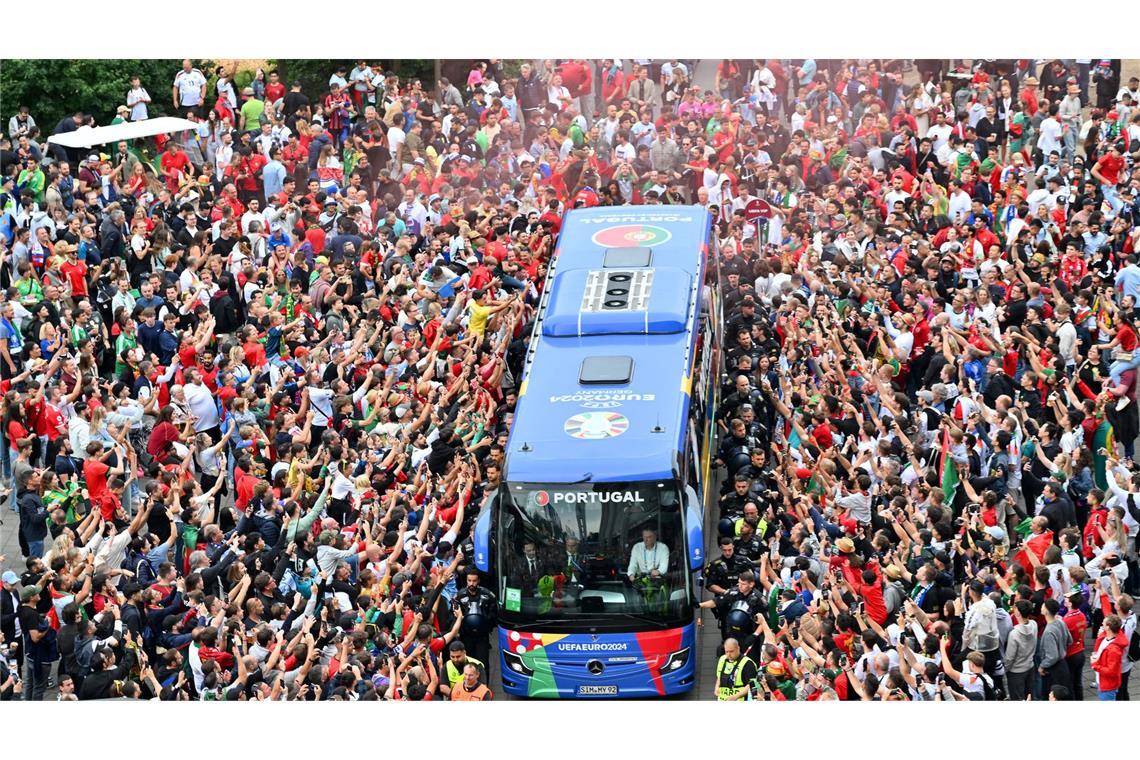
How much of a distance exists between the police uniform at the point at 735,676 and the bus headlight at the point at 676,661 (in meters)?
1.08

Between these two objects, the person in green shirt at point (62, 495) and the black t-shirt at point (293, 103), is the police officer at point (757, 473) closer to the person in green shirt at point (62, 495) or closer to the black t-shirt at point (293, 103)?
the person in green shirt at point (62, 495)

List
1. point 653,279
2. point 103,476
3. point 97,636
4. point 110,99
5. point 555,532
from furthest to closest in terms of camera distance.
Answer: point 110,99 < point 653,279 < point 103,476 < point 555,532 < point 97,636

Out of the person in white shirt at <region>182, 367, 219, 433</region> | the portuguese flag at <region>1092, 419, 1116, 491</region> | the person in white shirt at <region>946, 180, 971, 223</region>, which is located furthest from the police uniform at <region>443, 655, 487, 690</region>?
the person in white shirt at <region>946, 180, 971, 223</region>

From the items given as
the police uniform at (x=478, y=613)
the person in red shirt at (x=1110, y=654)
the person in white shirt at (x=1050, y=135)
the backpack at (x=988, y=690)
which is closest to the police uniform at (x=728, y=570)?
the police uniform at (x=478, y=613)

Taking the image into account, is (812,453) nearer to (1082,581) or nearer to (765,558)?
(765,558)

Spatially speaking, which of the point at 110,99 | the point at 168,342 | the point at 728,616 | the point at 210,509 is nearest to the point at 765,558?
the point at 728,616

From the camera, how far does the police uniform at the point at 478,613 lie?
66.7 feet

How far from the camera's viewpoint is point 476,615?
800 inches

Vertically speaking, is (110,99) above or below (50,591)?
above

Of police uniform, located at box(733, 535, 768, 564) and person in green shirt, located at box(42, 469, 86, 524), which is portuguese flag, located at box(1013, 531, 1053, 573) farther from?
person in green shirt, located at box(42, 469, 86, 524)

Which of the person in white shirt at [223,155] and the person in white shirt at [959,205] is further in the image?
the person in white shirt at [223,155]

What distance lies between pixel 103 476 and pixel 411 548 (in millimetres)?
3778

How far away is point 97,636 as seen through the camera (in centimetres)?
1891

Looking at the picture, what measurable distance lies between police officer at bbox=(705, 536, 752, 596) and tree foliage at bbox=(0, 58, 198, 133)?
16781 mm
